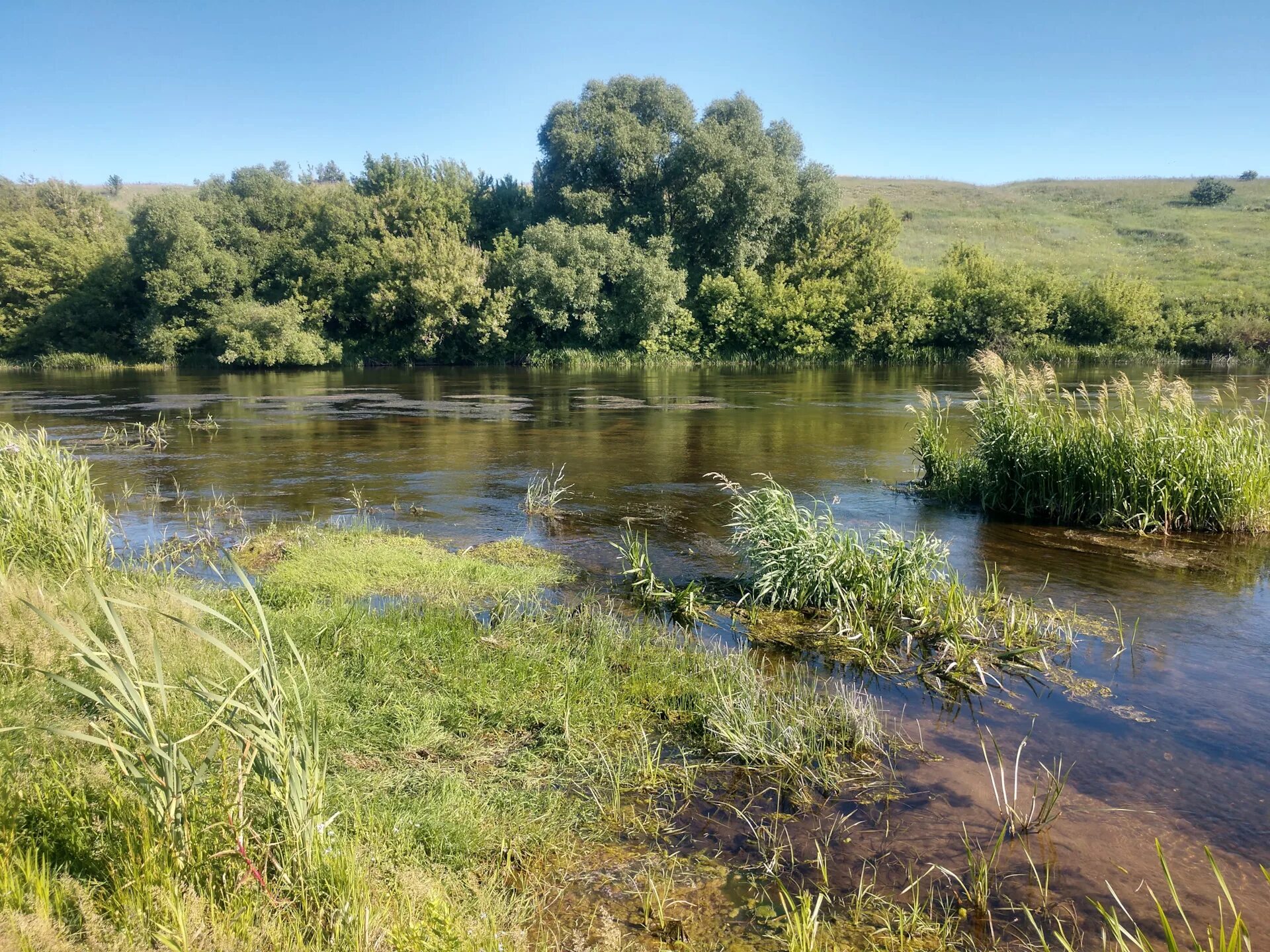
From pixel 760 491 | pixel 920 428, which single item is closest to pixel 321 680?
pixel 760 491

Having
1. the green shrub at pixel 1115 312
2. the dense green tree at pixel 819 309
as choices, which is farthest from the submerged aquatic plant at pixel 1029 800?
the green shrub at pixel 1115 312

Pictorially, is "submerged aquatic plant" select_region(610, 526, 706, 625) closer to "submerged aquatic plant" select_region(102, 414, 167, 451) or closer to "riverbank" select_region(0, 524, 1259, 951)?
"riverbank" select_region(0, 524, 1259, 951)

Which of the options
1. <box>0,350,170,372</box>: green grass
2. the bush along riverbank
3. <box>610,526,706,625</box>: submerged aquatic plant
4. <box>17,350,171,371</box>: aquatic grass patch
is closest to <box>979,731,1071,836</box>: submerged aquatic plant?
the bush along riverbank

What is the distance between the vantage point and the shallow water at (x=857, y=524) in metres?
4.88

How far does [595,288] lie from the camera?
47.4 m

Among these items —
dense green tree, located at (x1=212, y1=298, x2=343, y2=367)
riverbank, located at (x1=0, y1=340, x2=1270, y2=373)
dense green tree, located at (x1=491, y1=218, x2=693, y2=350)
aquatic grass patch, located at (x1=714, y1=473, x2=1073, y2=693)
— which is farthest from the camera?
dense green tree, located at (x1=212, y1=298, x2=343, y2=367)

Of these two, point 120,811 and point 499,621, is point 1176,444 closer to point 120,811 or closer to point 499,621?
point 499,621

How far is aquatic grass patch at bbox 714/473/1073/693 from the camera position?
6.96 metres

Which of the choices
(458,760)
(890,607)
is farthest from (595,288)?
(458,760)

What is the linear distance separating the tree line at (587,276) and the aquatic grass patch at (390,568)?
37.9 meters

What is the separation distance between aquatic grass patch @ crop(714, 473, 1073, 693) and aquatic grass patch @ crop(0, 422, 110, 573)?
683 centimetres

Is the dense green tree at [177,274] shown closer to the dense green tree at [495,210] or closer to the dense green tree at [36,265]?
the dense green tree at [36,265]

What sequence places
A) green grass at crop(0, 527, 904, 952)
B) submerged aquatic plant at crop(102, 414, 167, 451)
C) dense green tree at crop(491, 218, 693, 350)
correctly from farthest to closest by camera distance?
dense green tree at crop(491, 218, 693, 350), submerged aquatic plant at crop(102, 414, 167, 451), green grass at crop(0, 527, 904, 952)

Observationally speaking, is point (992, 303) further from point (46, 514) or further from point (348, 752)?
point (348, 752)
